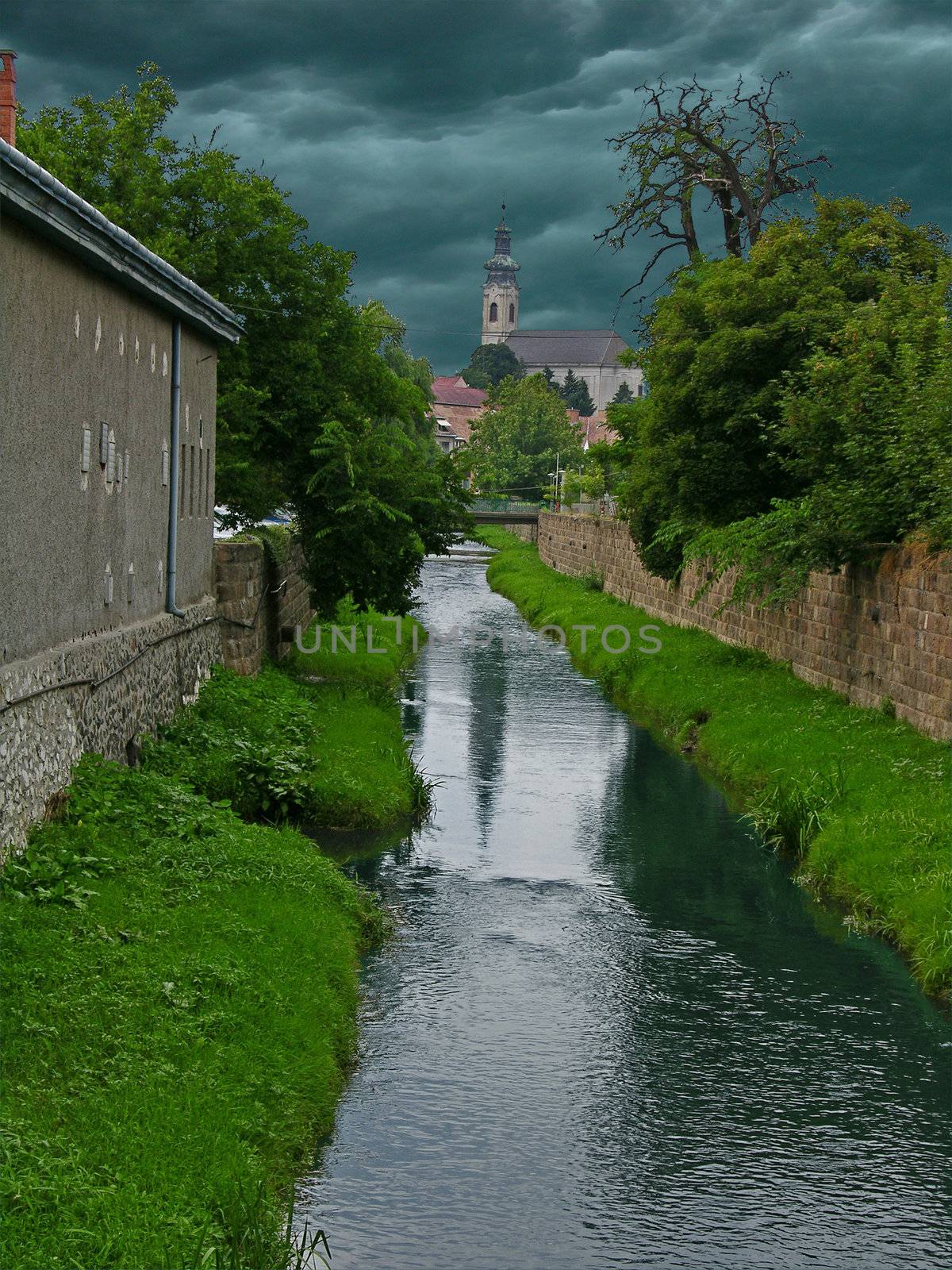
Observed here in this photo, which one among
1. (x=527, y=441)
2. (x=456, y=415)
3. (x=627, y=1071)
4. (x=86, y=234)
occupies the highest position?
(x=456, y=415)

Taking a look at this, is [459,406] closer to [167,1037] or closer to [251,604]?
[251,604]

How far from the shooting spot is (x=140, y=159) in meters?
25.4

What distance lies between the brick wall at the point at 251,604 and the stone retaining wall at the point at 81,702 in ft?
7.96

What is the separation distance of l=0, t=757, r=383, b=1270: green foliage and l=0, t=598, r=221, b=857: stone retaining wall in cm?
30

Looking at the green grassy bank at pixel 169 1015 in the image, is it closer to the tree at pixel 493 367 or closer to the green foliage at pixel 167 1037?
the green foliage at pixel 167 1037

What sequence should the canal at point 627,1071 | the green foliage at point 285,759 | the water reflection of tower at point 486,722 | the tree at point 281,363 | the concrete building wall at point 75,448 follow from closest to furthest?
the canal at point 627,1071 < the concrete building wall at point 75,448 < the green foliage at point 285,759 < the water reflection of tower at point 486,722 < the tree at point 281,363

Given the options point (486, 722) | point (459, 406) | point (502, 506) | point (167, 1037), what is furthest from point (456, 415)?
point (167, 1037)

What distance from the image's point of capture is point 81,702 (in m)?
12.2

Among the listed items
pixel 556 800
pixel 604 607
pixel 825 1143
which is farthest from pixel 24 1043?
pixel 604 607

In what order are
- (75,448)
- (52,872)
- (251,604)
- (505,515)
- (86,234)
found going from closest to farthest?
(52,872), (86,234), (75,448), (251,604), (505,515)

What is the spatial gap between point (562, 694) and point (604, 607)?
12.2 meters

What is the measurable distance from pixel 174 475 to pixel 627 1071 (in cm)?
959

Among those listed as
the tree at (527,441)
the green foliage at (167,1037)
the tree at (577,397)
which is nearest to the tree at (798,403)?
the green foliage at (167,1037)

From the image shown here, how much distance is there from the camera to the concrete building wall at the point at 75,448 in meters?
10.6
